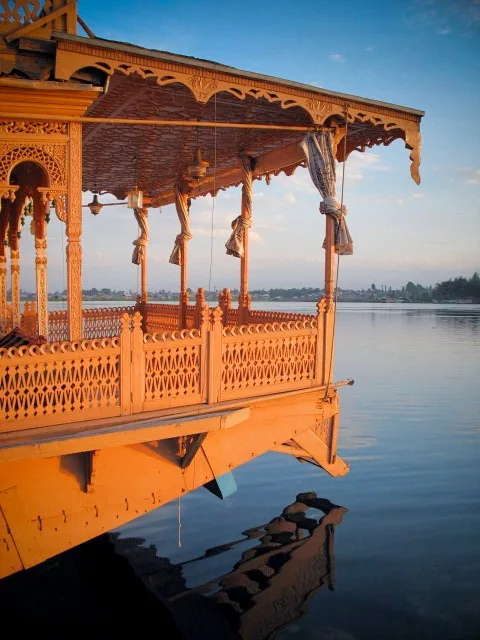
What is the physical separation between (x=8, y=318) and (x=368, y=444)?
8.39 meters

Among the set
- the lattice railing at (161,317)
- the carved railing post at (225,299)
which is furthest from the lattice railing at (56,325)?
the carved railing post at (225,299)

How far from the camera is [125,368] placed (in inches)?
221

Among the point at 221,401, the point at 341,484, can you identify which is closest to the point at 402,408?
the point at 341,484

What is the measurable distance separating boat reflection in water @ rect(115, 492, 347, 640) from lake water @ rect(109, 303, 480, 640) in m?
0.03

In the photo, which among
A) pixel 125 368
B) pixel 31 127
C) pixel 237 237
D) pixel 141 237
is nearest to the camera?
pixel 125 368

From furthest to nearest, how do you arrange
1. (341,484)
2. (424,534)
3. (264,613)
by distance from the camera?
(341,484) < (424,534) < (264,613)

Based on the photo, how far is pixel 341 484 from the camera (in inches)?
429

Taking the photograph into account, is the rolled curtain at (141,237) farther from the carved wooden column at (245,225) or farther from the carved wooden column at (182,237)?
the carved wooden column at (245,225)

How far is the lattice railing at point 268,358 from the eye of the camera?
646 centimetres

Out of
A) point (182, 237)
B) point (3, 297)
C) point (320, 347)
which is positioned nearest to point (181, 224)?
point (182, 237)

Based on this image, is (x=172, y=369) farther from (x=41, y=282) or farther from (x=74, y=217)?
(x=41, y=282)

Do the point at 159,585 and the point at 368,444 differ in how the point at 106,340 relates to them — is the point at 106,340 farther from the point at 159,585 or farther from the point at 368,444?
the point at 368,444

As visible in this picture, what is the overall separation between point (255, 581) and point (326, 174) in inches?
206

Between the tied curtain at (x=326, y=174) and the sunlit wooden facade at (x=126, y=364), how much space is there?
215 mm
